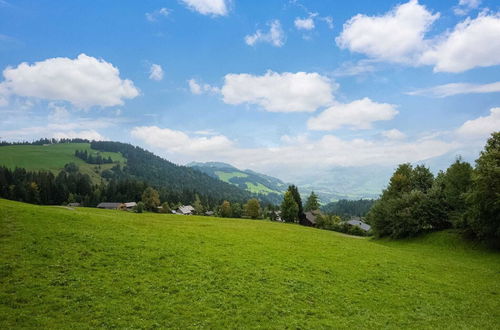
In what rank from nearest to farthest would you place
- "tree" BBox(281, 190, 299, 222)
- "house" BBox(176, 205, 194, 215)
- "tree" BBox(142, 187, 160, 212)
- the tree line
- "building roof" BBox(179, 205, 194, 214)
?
1. the tree line
2. "tree" BBox(281, 190, 299, 222)
3. "tree" BBox(142, 187, 160, 212)
4. "building roof" BBox(179, 205, 194, 214)
5. "house" BBox(176, 205, 194, 215)

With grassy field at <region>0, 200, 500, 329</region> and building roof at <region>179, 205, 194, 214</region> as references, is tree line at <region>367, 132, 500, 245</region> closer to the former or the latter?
grassy field at <region>0, 200, 500, 329</region>

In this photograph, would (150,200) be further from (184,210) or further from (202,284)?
(202,284)

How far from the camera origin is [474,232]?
4150cm

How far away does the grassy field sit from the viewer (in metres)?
14.5

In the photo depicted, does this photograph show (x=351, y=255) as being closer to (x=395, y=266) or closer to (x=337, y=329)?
(x=395, y=266)

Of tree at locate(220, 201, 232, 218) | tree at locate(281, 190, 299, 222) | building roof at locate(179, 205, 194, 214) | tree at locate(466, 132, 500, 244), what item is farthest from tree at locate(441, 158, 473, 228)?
building roof at locate(179, 205, 194, 214)

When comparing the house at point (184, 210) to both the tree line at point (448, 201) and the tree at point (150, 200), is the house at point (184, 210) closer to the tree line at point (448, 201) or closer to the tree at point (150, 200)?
the tree at point (150, 200)

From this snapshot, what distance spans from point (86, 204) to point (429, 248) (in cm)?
14780

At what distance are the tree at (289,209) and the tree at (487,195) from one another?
68.3m

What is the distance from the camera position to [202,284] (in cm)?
1866

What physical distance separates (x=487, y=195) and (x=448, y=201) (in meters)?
14.4

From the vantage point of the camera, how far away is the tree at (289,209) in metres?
107

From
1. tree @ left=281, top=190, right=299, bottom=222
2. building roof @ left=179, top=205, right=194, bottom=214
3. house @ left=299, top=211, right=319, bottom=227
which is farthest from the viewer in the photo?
building roof @ left=179, top=205, right=194, bottom=214

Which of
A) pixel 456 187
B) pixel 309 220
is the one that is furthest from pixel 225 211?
pixel 456 187
